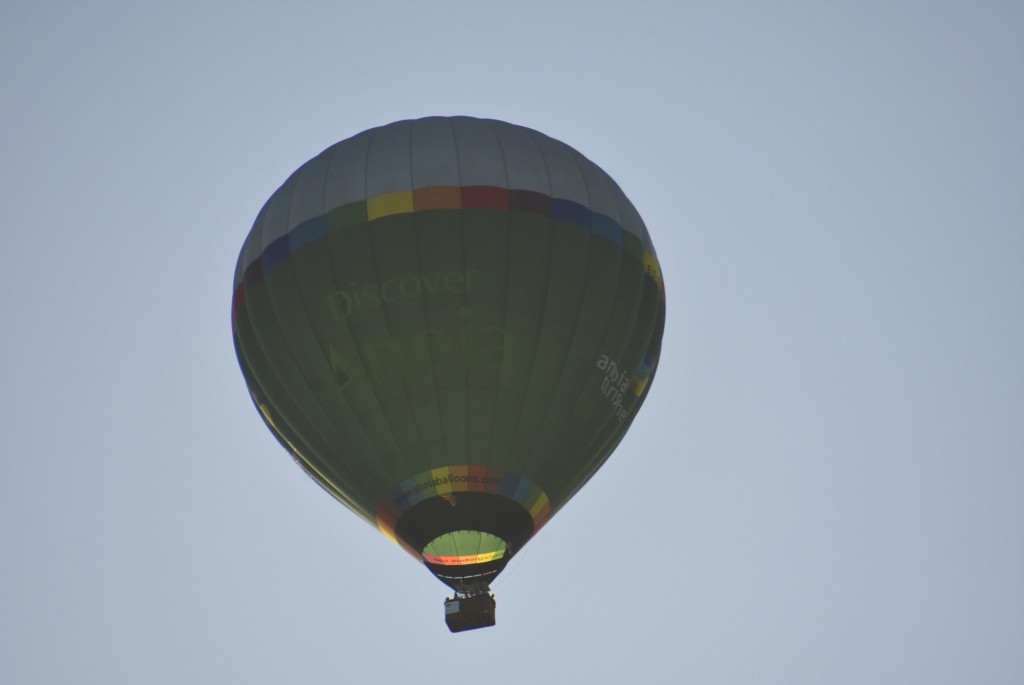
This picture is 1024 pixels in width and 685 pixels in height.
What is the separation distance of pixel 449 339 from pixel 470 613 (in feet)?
9.85

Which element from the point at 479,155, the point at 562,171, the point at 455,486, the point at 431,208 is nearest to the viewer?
the point at 455,486

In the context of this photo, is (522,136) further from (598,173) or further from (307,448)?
(307,448)

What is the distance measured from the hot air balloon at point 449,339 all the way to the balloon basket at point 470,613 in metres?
0.02

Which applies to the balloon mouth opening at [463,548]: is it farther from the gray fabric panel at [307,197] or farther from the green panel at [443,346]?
the gray fabric panel at [307,197]

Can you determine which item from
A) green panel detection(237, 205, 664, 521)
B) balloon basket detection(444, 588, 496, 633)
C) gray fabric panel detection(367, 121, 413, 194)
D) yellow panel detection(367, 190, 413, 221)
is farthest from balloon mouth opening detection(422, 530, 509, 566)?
gray fabric panel detection(367, 121, 413, 194)

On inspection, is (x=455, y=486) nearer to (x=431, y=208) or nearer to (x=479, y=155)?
(x=431, y=208)

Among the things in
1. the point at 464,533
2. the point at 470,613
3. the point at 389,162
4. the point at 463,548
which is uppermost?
the point at 389,162

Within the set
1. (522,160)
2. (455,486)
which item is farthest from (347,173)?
(455,486)

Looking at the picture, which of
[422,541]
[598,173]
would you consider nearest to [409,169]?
[598,173]

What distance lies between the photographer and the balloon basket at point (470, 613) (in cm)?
2123

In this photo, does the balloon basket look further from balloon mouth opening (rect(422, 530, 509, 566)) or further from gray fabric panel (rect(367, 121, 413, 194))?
gray fabric panel (rect(367, 121, 413, 194))

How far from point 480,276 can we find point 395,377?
4.76ft

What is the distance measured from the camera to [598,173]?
2278 centimetres

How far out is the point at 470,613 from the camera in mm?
21219
